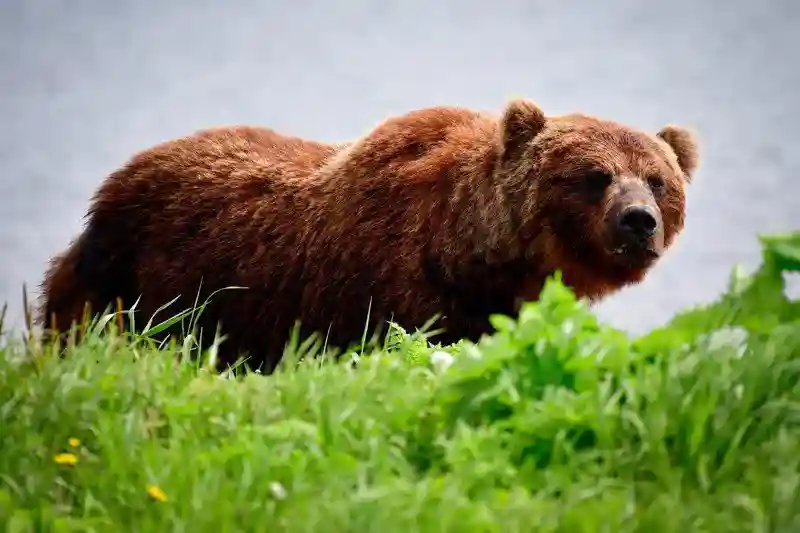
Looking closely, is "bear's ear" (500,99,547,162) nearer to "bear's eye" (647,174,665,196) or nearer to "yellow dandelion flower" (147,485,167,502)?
"bear's eye" (647,174,665,196)

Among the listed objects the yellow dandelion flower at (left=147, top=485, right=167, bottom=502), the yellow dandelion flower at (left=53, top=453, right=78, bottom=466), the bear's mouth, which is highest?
the bear's mouth

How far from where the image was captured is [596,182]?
5.65 m

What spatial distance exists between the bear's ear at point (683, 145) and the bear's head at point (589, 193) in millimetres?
247

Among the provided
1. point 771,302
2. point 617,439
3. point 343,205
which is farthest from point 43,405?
point 343,205

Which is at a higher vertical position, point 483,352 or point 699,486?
point 483,352

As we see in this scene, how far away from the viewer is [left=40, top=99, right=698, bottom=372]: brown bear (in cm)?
575

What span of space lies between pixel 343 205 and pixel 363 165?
0.26m

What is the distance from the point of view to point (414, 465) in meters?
3.03

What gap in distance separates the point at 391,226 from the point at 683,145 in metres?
1.77

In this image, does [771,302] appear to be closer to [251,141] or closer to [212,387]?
[212,387]

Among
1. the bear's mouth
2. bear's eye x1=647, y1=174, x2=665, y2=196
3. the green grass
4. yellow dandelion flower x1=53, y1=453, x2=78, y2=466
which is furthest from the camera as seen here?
bear's eye x1=647, y1=174, x2=665, y2=196

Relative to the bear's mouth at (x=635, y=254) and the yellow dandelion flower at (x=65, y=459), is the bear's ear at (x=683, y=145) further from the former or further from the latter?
the yellow dandelion flower at (x=65, y=459)

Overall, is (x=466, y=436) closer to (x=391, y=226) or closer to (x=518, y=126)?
(x=391, y=226)

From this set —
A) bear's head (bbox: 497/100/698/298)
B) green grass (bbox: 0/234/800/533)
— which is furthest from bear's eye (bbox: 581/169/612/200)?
green grass (bbox: 0/234/800/533)
